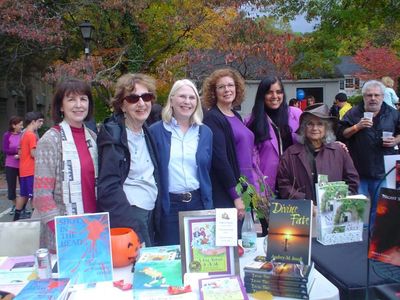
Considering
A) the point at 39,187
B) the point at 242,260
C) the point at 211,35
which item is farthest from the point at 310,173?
the point at 211,35

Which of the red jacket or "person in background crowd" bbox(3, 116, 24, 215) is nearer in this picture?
the red jacket

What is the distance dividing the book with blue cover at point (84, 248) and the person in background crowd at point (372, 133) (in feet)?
9.81

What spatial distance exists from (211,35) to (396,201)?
9107 millimetres

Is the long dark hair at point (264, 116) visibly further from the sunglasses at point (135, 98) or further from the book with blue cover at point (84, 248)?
the book with blue cover at point (84, 248)

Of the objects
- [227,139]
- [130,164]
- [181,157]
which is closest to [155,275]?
[130,164]

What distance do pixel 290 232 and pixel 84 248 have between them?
103 cm

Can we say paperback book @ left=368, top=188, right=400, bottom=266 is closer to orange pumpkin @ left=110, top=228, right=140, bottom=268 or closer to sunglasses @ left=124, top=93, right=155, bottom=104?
orange pumpkin @ left=110, top=228, right=140, bottom=268

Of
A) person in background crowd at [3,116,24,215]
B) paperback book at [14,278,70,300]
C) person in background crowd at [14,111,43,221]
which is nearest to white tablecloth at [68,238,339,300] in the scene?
paperback book at [14,278,70,300]

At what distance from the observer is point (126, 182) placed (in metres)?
2.54

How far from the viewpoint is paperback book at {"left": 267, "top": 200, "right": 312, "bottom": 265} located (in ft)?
6.29

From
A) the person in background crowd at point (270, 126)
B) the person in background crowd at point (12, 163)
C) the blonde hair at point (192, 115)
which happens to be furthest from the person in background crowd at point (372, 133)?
the person in background crowd at point (12, 163)

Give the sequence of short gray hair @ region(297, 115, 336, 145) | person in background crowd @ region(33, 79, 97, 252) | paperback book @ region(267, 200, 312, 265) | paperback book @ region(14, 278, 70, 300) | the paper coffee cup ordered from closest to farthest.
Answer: paperback book @ region(14, 278, 70, 300), paperback book @ region(267, 200, 312, 265), person in background crowd @ region(33, 79, 97, 252), short gray hair @ region(297, 115, 336, 145), the paper coffee cup

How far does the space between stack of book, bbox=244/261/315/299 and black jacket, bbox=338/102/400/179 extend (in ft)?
8.45

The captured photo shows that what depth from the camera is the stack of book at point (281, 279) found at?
176 cm
